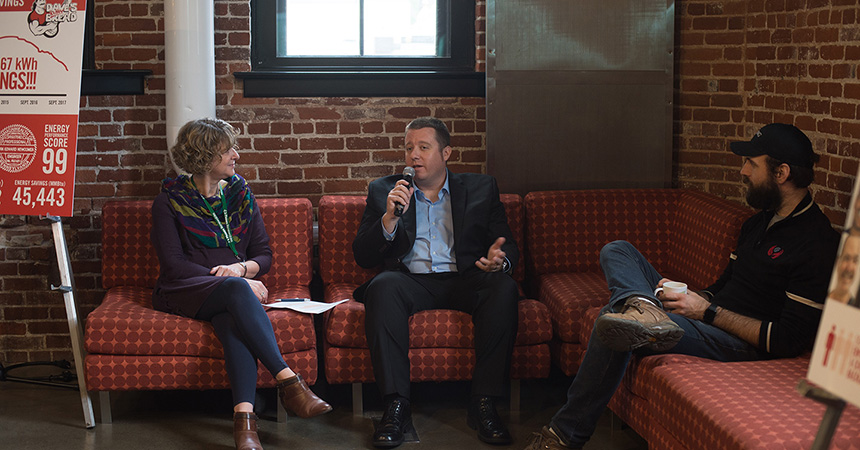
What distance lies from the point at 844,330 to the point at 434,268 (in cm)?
241

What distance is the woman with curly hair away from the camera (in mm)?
3337

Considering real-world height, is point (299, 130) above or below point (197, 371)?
above

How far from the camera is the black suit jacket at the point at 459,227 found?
3768 mm

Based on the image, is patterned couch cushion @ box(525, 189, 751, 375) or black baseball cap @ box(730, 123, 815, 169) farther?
patterned couch cushion @ box(525, 189, 751, 375)

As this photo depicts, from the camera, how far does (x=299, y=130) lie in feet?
14.6

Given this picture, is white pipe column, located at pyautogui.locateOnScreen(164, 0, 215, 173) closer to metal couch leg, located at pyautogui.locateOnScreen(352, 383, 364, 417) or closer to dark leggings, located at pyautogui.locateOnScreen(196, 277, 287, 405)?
dark leggings, located at pyautogui.locateOnScreen(196, 277, 287, 405)

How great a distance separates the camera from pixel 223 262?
372 centimetres

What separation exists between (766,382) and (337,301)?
1767mm

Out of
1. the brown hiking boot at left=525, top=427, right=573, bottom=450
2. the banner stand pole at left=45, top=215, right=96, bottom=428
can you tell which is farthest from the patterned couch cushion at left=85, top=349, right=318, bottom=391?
the brown hiking boot at left=525, top=427, right=573, bottom=450

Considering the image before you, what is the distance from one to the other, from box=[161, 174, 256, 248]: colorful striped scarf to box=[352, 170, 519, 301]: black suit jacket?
497mm

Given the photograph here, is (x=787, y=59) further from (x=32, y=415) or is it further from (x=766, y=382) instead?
(x=32, y=415)

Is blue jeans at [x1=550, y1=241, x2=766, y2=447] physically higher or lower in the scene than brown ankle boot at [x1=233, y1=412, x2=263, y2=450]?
higher

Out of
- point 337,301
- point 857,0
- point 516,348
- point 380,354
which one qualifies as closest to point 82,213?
point 337,301

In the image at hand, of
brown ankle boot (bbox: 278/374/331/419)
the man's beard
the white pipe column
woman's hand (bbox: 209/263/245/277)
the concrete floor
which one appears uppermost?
the white pipe column
